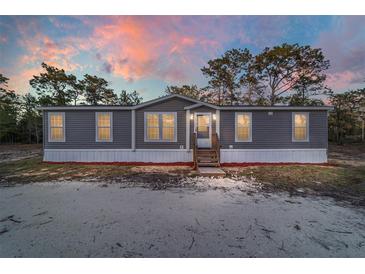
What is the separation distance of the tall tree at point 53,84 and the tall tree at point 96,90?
1649mm

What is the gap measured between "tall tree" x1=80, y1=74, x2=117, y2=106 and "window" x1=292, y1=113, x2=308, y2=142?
23332 mm

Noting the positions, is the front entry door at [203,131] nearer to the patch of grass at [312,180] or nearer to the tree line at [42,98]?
the patch of grass at [312,180]

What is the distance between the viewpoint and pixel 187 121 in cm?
888

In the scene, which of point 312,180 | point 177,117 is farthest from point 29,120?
point 312,180

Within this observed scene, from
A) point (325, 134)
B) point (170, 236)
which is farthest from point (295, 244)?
point (325, 134)

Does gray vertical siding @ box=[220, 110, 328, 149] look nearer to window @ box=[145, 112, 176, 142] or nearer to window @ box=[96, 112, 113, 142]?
window @ box=[145, 112, 176, 142]

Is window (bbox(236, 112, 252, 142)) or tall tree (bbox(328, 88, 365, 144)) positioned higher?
tall tree (bbox(328, 88, 365, 144))

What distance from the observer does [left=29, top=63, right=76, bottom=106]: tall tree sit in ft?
67.2

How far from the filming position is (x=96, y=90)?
77.2ft

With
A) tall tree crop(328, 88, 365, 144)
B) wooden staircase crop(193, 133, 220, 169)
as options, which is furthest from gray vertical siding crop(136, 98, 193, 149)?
tall tree crop(328, 88, 365, 144)

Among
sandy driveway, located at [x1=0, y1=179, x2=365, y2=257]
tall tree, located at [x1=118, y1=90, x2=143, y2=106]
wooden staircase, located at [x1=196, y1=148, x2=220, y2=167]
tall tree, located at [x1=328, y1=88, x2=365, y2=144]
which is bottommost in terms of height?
sandy driveway, located at [x1=0, y1=179, x2=365, y2=257]

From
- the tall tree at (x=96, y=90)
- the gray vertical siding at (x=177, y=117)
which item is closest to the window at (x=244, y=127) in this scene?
Result: the gray vertical siding at (x=177, y=117)

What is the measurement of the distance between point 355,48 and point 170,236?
12859 millimetres

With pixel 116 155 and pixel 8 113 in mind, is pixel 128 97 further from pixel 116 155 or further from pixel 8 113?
pixel 116 155
